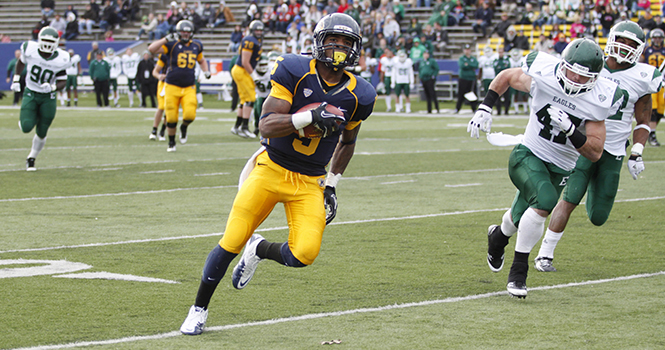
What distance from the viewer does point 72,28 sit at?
109 ft

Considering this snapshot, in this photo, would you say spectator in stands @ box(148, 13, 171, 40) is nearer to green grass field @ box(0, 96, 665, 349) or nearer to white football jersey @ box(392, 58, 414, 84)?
white football jersey @ box(392, 58, 414, 84)

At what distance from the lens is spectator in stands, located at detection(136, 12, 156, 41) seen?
103 ft

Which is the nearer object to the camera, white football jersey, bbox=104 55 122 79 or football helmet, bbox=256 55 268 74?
football helmet, bbox=256 55 268 74

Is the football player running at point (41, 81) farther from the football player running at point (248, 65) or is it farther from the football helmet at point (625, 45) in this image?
the football helmet at point (625, 45)

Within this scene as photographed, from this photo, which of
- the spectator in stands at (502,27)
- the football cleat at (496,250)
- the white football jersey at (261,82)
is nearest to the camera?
the football cleat at (496,250)

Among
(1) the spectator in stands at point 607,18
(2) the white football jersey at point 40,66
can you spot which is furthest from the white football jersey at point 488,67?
(2) the white football jersey at point 40,66

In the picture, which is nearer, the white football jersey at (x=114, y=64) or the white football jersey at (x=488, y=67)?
the white football jersey at (x=488, y=67)

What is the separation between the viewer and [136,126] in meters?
17.6

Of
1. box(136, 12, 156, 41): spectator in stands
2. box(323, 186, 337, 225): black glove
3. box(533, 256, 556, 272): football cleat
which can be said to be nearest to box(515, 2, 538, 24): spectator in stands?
box(136, 12, 156, 41): spectator in stands

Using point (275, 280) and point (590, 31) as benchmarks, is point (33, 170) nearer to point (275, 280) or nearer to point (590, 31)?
point (275, 280)

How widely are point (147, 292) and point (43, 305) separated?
576mm

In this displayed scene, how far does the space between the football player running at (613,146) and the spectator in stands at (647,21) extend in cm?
1795

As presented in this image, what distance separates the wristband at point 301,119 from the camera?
3902 millimetres

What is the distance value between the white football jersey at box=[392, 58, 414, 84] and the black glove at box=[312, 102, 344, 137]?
1864 cm
